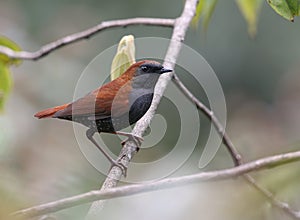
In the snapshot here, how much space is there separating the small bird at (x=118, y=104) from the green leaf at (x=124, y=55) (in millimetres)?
91

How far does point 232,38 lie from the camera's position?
5.92 metres

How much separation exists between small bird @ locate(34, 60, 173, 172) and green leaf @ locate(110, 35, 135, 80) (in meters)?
0.09

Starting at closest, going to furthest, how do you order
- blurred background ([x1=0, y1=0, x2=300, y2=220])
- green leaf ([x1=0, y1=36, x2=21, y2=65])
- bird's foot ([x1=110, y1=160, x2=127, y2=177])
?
bird's foot ([x1=110, y1=160, x2=127, y2=177]) < green leaf ([x1=0, y1=36, x2=21, y2=65]) < blurred background ([x1=0, y1=0, x2=300, y2=220])

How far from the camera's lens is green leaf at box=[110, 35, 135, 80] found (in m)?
2.50

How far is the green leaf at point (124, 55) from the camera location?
2500 millimetres

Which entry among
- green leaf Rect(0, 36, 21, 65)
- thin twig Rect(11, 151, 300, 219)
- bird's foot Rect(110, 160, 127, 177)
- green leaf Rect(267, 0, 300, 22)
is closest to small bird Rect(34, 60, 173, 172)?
bird's foot Rect(110, 160, 127, 177)

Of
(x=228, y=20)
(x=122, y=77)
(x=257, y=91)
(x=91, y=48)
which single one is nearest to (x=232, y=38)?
(x=228, y=20)

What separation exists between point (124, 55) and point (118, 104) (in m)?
0.25

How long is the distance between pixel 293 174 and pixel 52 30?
19.1 ft

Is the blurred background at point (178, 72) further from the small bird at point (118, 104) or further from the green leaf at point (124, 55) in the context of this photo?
the green leaf at point (124, 55)

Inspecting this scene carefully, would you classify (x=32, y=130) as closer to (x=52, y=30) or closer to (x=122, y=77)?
(x=122, y=77)

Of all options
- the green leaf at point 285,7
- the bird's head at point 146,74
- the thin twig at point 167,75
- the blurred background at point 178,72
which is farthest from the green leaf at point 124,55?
the green leaf at point 285,7

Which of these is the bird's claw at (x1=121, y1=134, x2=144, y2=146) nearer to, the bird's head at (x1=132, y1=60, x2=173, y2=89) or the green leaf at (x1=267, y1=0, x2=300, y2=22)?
the bird's head at (x1=132, y1=60, x2=173, y2=89)

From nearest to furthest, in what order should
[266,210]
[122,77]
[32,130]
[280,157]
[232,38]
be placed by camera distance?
[280,157] < [266,210] < [122,77] < [32,130] < [232,38]
